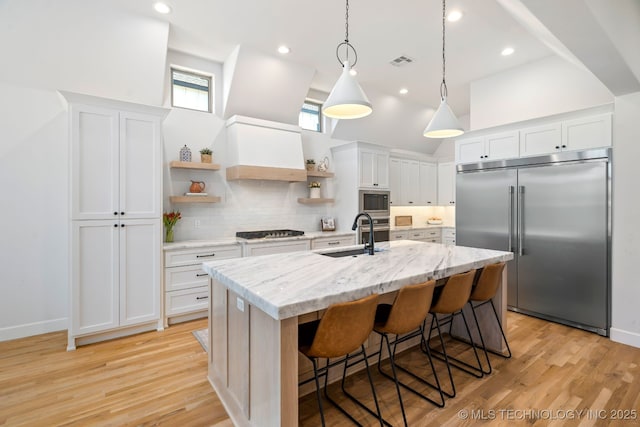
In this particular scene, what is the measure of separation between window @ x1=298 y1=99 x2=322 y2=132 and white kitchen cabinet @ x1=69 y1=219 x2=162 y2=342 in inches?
121

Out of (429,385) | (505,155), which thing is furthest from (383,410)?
(505,155)

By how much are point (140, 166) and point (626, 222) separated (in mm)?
5047

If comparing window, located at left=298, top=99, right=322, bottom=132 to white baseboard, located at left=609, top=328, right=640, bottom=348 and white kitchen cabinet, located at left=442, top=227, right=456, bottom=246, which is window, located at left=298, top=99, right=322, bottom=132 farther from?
white baseboard, located at left=609, top=328, right=640, bottom=348

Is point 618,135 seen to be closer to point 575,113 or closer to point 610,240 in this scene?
point 575,113

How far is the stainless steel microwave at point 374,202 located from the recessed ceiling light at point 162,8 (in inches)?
139

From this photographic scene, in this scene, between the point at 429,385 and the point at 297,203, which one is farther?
the point at 297,203

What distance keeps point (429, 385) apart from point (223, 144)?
389cm

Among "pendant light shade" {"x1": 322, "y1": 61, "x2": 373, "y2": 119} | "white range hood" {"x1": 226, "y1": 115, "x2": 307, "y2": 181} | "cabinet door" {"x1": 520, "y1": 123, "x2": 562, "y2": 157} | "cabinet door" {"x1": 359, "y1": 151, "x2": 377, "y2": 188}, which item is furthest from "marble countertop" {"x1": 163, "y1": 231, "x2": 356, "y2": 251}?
"cabinet door" {"x1": 520, "y1": 123, "x2": 562, "y2": 157}

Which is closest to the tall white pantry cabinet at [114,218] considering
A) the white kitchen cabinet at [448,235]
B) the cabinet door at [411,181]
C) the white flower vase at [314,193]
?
the white flower vase at [314,193]

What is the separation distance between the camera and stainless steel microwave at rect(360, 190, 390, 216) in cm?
535

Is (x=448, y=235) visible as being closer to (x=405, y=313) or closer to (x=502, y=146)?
(x=502, y=146)

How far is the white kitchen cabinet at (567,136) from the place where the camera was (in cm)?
335

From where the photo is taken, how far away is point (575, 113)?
352 centimetres

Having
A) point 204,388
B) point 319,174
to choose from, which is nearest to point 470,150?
point 319,174
